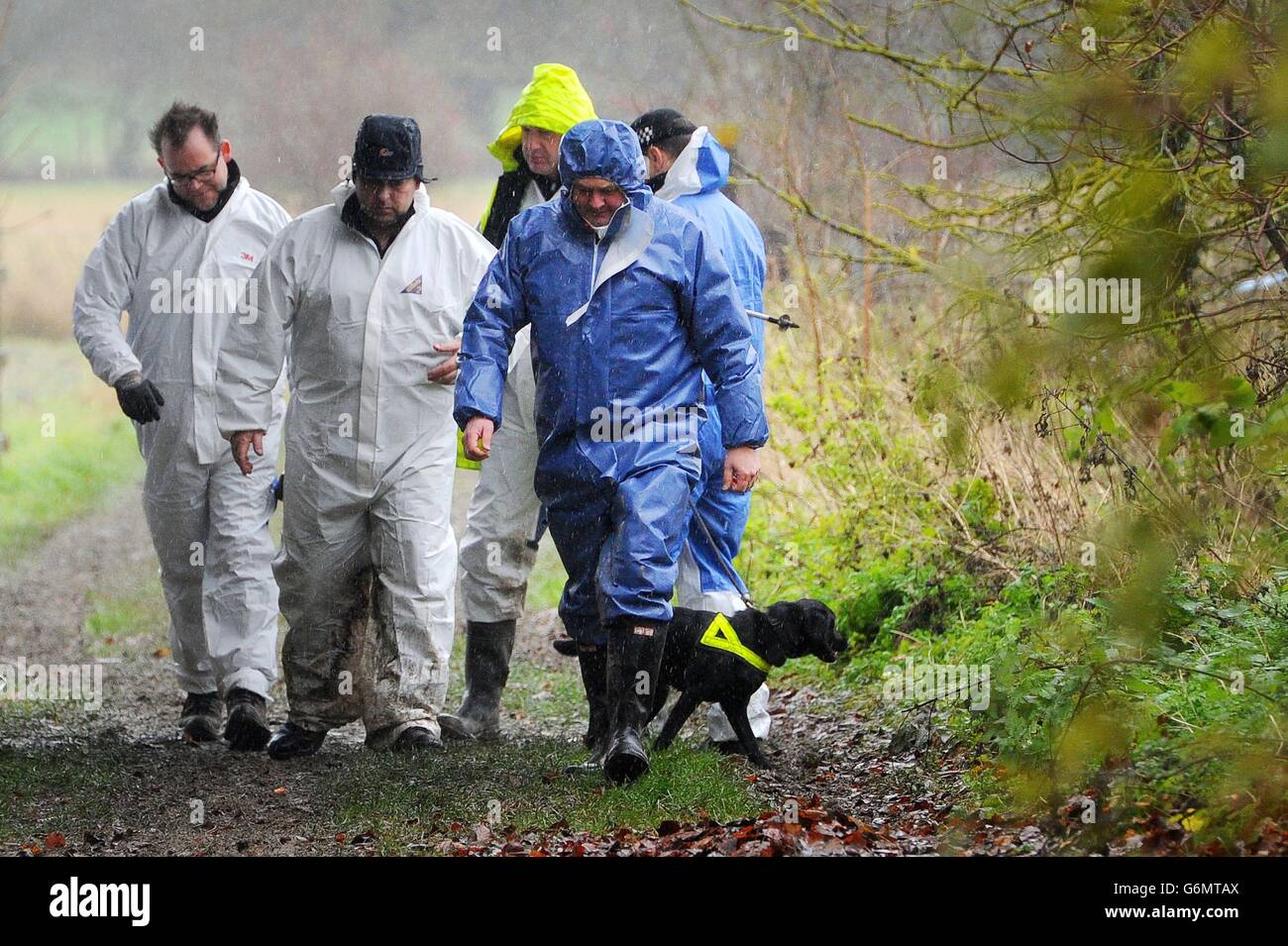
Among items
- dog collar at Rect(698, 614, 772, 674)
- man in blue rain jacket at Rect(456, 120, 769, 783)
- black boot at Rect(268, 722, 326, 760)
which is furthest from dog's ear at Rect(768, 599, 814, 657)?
black boot at Rect(268, 722, 326, 760)

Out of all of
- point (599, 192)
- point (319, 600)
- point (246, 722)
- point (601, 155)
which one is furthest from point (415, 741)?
point (601, 155)

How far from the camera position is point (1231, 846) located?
367 cm

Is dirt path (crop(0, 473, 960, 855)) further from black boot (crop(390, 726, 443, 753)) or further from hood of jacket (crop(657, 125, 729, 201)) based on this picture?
hood of jacket (crop(657, 125, 729, 201))

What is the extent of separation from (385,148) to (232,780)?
231cm

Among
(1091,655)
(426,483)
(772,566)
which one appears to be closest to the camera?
(1091,655)

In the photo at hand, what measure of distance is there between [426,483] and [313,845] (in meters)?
1.78

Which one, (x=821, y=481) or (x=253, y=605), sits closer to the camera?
(x=253, y=605)

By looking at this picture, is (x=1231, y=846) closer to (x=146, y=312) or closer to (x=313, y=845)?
(x=313, y=845)

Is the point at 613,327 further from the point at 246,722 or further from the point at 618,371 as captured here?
the point at 246,722

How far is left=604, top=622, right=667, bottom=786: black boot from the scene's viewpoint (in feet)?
16.5

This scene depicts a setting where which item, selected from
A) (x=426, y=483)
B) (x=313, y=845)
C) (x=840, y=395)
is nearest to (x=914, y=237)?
(x=840, y=395)

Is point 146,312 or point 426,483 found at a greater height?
point 146,312

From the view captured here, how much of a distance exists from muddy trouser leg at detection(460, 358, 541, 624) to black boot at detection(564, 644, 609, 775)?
0.73 meters

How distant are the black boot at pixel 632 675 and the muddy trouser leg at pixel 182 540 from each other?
7.11ft
